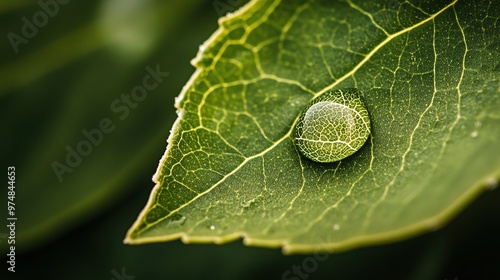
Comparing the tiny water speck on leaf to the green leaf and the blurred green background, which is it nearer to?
the green leaf

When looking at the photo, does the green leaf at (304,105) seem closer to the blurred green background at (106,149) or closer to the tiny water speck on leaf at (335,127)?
the tiny water speck on leaf at (335,127)

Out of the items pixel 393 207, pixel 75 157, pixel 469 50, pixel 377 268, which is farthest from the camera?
pixel 75 157

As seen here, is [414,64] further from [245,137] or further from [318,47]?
[245,137]

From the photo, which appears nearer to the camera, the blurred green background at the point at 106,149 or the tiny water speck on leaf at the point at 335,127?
the tiny water speck on leaf at the point at 335,127

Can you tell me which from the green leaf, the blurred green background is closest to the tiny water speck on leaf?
the green leaf

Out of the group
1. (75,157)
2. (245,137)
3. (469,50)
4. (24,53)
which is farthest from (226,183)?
(24,53)

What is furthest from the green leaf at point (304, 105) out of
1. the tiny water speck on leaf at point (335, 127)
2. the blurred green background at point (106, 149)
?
the blurred green background at point (106, 149)
